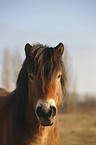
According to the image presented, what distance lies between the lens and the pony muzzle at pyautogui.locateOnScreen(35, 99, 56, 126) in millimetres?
1917

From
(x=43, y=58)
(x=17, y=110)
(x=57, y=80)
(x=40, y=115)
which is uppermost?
(x=43, y=58)

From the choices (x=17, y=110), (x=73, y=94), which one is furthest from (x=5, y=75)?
(x=17, y=110)

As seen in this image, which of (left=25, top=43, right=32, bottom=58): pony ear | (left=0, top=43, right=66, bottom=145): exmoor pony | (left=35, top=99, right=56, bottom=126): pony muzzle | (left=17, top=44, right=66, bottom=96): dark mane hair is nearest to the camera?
(left=35, top=99, right=56, bottom=126): pony muzzle

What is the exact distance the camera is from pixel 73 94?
28219mm

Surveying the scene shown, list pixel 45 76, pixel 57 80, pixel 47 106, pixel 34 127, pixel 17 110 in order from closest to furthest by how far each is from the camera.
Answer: pixel 47 106
pixel 45 76
pixel 57 80
pixel 34 127
pixel 17 110

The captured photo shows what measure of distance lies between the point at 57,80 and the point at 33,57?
1.63 ft

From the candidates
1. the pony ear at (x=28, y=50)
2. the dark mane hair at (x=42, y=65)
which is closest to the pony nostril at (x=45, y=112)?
the dark mane hair at (x=42, y=65)

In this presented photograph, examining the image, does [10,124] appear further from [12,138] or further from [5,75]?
[5,75]

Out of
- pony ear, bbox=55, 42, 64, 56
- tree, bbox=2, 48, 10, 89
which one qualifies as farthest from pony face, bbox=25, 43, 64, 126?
tree, bbox=2, 48, 10, 89

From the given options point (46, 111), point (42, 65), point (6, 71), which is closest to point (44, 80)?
point (42, 65)

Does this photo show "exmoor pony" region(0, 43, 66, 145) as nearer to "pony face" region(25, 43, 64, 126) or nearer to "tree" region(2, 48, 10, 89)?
"pony face" region(25, 43, 64, 126)

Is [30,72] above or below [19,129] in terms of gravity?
above

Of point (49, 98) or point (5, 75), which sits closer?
point (49, 98)

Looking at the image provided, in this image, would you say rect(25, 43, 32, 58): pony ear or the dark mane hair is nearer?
the dark mane hair
